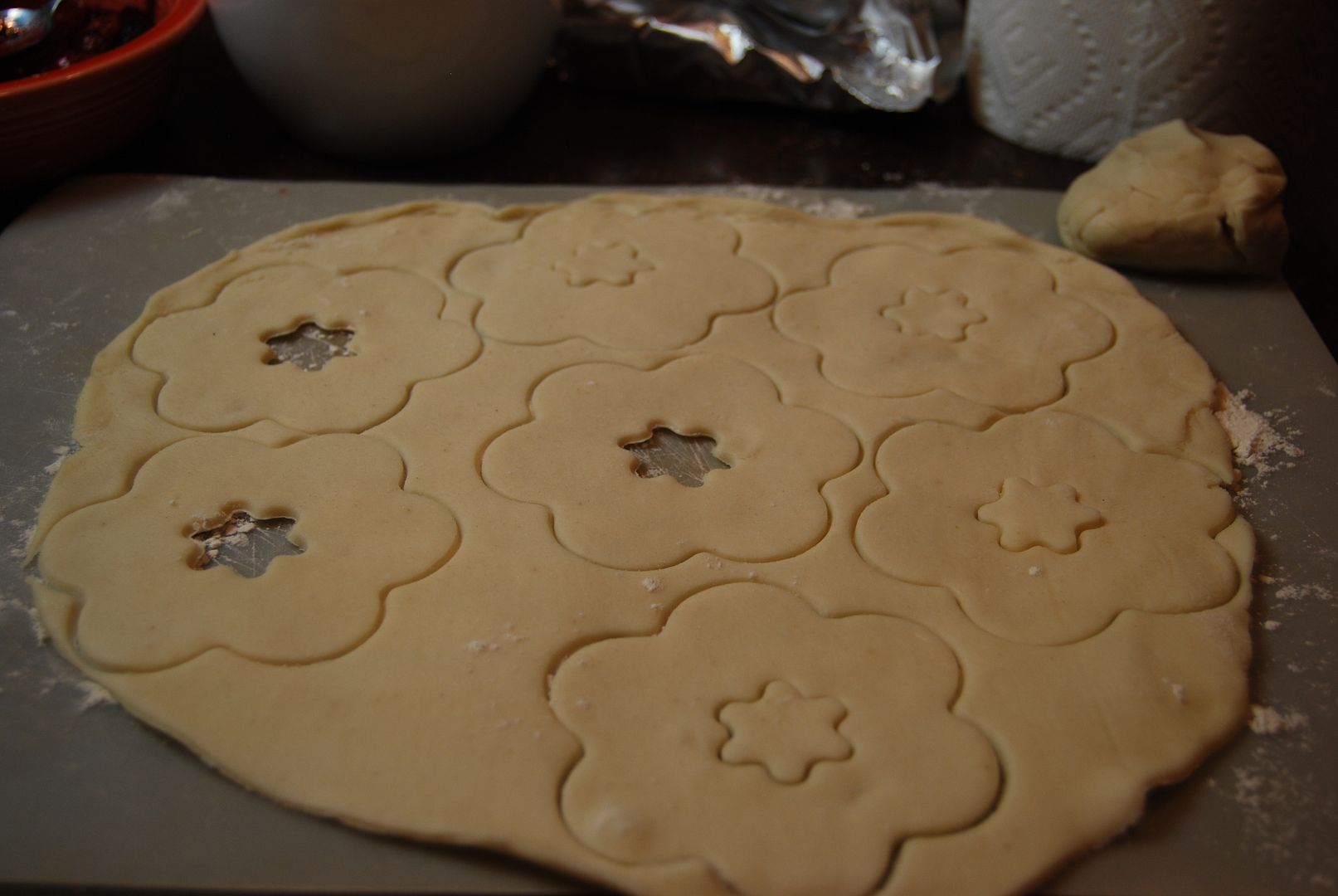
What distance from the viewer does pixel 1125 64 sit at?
63.3 inches

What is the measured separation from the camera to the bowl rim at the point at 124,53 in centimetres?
140

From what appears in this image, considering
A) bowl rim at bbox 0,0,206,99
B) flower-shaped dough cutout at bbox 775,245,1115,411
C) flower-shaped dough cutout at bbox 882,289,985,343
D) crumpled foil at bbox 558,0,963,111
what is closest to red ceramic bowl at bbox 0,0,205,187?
bowl rim at bbox 0,0,206,99

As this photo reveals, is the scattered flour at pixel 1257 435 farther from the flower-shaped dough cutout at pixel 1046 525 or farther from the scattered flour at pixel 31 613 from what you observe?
the scattered flour at pixel 31 613

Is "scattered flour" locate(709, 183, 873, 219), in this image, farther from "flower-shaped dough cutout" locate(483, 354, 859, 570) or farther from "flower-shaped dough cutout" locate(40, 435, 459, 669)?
"flower-shaped dough cutout" locate(40, 435, 459, 669)

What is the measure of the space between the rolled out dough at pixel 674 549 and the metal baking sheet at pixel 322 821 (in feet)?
0.09

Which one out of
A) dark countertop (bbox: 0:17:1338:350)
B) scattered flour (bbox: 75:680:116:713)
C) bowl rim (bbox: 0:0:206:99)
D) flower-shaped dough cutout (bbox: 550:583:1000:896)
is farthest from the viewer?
dark countertop (bbox: 0:17:1338:350)

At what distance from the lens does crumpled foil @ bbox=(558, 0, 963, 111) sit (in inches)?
72.9

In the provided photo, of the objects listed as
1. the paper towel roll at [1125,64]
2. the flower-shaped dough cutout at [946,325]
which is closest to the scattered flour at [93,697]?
the flower-shaped dough cutout at [946,325]

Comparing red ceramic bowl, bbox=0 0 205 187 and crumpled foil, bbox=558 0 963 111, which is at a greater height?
red ceramic bowl, bbox=0 0 205 187

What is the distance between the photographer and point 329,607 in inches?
37.4

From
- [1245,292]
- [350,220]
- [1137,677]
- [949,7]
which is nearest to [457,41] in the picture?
[350,220]

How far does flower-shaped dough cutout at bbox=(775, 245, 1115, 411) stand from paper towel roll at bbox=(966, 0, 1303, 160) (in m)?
0.41

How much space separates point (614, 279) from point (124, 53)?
0.76 meters

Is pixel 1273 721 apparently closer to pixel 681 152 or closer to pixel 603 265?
pixel 603 265
